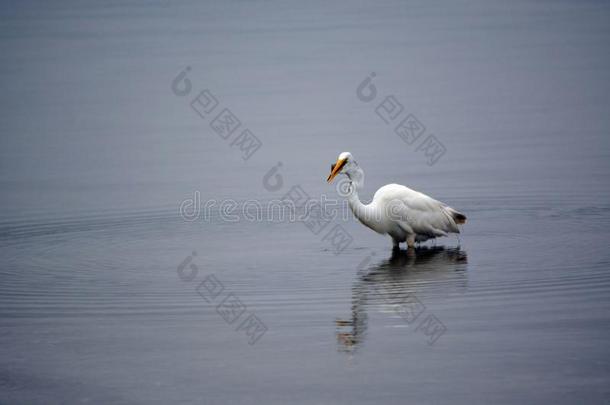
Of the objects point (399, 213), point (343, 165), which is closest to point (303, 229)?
point (343, 165)

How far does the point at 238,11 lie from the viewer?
2148 inches

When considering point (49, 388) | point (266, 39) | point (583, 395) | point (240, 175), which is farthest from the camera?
point (266, 39)

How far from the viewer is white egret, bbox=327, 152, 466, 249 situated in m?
15.8

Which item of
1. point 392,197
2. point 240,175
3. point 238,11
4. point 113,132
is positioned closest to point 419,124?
point 240,175

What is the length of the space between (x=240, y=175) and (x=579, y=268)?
32.6ft

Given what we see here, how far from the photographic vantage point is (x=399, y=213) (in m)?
15.8

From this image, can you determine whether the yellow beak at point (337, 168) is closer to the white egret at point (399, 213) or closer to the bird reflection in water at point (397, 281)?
the white egret at point (399, 213)

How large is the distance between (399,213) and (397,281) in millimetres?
2286

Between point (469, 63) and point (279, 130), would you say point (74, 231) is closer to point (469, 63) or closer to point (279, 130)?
point (279, 130)

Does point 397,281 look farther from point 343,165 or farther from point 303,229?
point 303,229

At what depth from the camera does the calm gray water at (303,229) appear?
1016 cm

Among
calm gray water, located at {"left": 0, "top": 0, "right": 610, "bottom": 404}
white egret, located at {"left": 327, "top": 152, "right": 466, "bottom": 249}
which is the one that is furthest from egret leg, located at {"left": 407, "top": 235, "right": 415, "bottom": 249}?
calm gray water, located at {"left": 0, "top": 0, "right": 610, "bottom": 404}

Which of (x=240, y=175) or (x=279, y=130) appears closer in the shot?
(x=240, y=175)

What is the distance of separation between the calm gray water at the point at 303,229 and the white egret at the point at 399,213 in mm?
419
